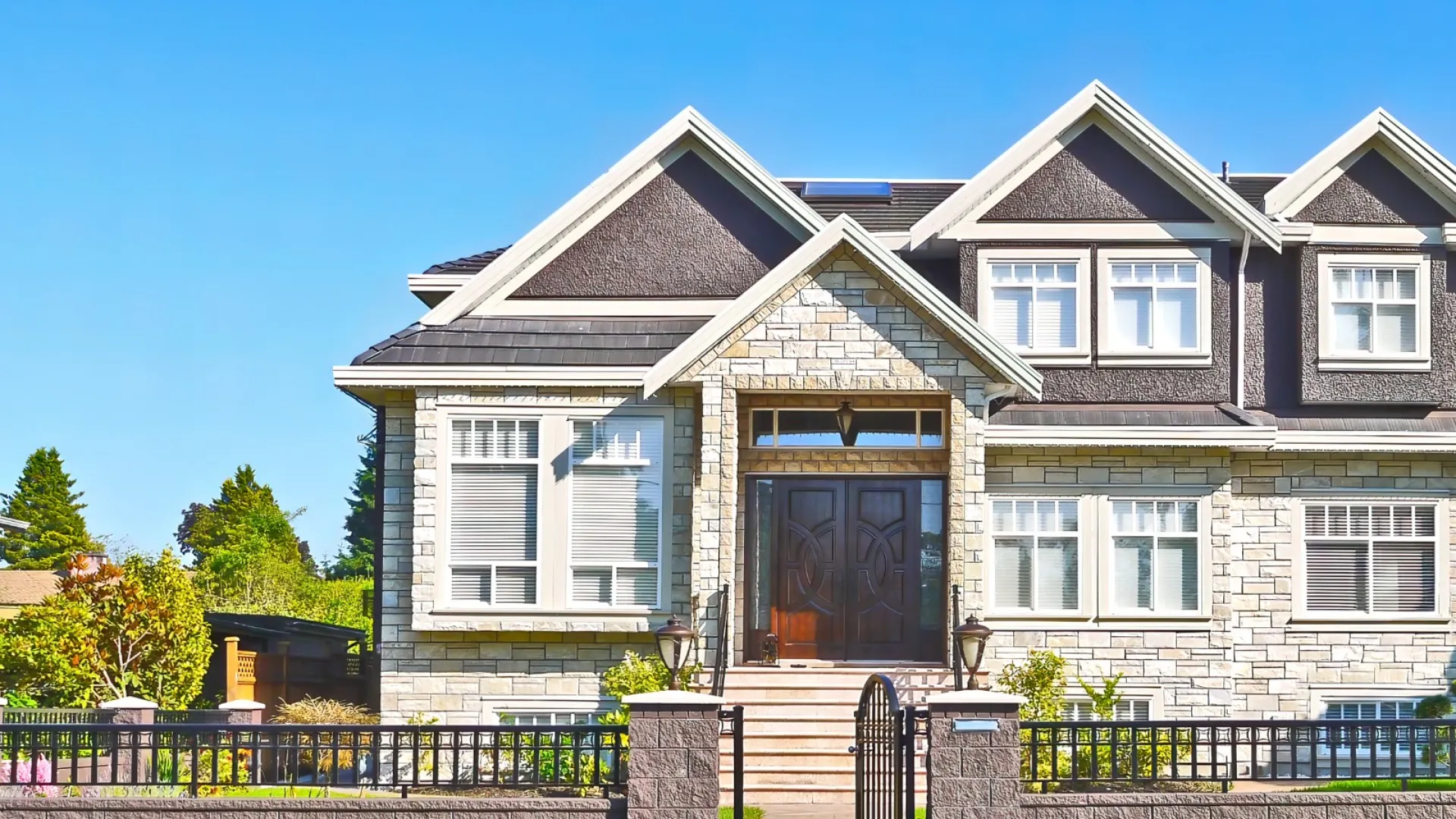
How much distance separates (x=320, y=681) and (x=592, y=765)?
28.1 feet

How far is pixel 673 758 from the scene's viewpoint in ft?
36.1

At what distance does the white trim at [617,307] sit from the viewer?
58.3ft

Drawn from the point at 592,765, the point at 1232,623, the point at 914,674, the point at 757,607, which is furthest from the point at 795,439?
the point at 592,765

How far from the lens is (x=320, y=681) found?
19531 millimetres

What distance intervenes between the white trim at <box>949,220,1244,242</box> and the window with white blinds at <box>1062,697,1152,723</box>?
15.9 ft

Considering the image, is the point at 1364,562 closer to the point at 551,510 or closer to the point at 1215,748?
the point at 1215,748

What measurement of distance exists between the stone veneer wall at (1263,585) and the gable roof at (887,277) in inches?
71.0

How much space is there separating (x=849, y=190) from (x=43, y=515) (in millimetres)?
33783

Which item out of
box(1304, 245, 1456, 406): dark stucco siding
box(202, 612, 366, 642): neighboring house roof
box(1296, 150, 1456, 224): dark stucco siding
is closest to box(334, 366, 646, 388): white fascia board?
box(202, 612, 366, 642): neighboring house roof

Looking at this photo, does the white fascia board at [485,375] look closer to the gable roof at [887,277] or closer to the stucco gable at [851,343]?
the gable roof at [887,277]

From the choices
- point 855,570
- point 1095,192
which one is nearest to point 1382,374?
point 1095,192

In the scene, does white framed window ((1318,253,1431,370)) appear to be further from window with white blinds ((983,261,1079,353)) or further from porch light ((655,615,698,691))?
porch light ((655,615,698,691))

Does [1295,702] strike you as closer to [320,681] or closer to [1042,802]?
[1042,802]

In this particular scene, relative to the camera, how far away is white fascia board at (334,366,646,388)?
16469 millimetres
